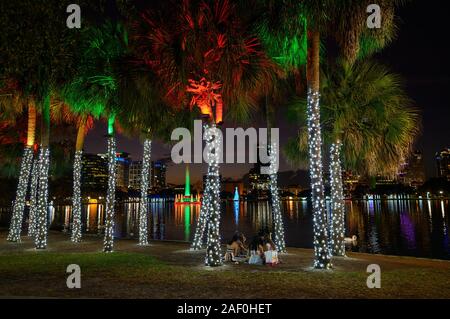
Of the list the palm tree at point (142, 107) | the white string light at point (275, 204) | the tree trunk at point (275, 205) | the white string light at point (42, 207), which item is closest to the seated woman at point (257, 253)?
the tree trunk at point (275, 205)

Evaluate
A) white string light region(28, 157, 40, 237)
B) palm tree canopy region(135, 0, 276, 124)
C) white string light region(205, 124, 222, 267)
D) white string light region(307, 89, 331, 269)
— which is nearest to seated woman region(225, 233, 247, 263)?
white string light region(205, 124, 222, 267)

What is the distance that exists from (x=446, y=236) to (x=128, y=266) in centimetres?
3659

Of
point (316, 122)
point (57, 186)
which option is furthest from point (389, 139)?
point (57, 186)

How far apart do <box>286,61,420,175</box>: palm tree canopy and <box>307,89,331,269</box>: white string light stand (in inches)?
122

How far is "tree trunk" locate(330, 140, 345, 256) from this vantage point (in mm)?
15656

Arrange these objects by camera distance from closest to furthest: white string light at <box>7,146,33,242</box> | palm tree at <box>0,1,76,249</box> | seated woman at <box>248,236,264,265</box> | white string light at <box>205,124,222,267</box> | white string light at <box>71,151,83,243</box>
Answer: palm tree at <box>0,1,76,249</box>, white string light at <box>205,124,222,267</box>, seated woman at <box>248,236,264,265</box>, white string light at <box>7,146,33,242</box>, white string light at <box>71,151,83,243</box>

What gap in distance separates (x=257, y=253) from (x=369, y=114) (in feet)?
23.2

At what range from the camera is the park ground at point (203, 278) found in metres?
9.26

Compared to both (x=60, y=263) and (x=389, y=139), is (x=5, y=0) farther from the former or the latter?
(x=389, y=139)

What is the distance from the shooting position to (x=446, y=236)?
39.6 m

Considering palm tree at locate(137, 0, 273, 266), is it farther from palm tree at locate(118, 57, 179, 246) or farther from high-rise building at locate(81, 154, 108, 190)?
high-rise building at locate(81, 154, 108, 190)

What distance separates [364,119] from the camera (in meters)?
16.4

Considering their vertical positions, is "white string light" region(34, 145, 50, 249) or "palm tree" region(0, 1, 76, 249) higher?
"palm tree" region(0, 1, 76, 249)
